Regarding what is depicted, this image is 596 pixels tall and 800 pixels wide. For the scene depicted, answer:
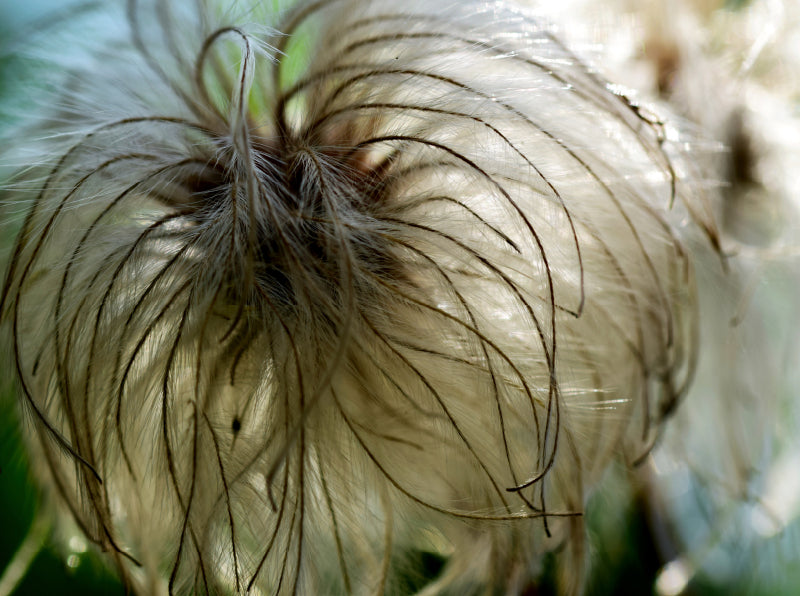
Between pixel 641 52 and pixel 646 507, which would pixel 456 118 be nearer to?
pixel 641 52

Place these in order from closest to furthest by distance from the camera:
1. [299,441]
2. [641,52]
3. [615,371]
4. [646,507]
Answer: [299,441]
[615,371]
[641,52]
[646,507]

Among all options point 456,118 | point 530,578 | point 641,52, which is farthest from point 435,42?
point 530,578

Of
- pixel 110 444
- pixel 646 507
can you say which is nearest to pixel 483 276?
pixel 110 444

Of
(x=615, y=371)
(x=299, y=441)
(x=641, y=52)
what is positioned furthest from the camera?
(x=641, y=52)

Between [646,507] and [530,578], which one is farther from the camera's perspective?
[646,507]

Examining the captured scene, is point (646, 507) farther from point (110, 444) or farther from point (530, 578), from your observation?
point (110, 444)

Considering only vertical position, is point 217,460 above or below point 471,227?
below

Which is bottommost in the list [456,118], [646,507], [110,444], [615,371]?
[646,507]
